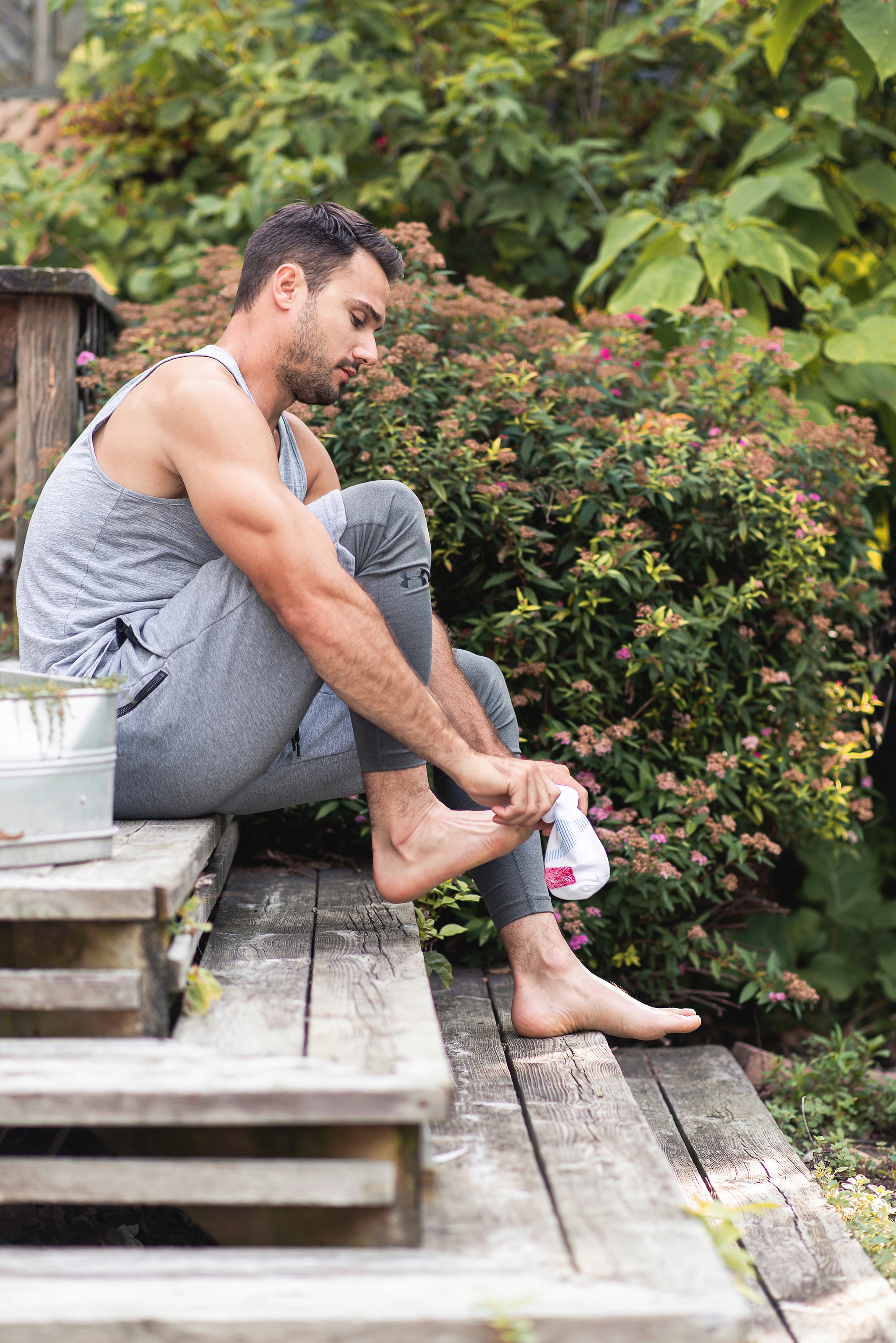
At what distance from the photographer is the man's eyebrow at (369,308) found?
1.91m

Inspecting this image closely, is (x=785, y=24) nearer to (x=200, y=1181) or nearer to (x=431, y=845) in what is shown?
(x=431, y=845)

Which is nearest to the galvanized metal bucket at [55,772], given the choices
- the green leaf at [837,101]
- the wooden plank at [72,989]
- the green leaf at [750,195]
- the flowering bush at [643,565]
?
the wooden plank at [72,989]

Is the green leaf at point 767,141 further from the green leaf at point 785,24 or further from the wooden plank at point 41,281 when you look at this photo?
the wooden plank at point 41,281

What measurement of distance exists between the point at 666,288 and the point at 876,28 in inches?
36.5

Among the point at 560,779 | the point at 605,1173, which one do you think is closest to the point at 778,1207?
the point at 605,1173

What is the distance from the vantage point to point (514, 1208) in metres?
1.24

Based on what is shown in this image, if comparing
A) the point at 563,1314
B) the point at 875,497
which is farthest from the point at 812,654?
the point at 563,1314

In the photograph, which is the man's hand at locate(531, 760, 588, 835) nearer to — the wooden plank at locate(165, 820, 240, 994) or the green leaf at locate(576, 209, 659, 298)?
the wooden plank at locate(165, 820, 240, 994)

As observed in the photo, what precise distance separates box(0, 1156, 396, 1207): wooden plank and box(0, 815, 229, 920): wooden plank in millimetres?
246

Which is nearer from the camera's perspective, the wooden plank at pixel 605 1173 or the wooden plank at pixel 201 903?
the wooden plank at pixel 605 1173

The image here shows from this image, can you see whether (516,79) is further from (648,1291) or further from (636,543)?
(648,1291)

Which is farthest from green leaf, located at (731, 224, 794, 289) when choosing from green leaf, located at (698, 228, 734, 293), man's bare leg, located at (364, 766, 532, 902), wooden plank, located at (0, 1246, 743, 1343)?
wooden plank, located at (0, 1246, 743, 1343)

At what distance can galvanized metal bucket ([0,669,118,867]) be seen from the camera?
1280 millimetres

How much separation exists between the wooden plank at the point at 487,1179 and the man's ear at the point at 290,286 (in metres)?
1.25
